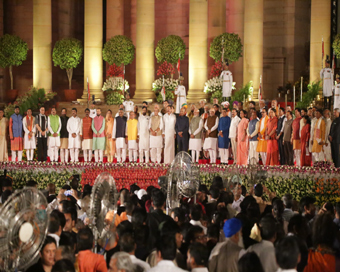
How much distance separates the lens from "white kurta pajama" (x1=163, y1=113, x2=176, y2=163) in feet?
72.4

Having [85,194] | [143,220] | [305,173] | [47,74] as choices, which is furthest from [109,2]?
[143,220]

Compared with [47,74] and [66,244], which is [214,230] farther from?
[47,74]

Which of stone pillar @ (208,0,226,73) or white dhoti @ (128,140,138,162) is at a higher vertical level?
stone pillar @ (208,0,226,73)

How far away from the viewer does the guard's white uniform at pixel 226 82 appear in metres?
26.4

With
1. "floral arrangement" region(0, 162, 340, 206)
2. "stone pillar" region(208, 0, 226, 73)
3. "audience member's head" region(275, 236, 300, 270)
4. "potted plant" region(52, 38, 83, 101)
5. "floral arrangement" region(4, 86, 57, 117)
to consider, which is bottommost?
"floral arrangement" region(0, 162, 340, 206)

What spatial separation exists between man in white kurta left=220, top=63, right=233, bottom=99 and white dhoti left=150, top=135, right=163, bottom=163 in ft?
18.3

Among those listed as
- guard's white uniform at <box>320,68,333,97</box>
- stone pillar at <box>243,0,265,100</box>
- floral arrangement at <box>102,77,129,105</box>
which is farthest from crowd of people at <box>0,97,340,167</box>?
stone pillar at <box>243,0,265,100</box>

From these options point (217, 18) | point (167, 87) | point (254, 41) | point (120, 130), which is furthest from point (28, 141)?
point (217, 18)

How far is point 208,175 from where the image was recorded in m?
17.4

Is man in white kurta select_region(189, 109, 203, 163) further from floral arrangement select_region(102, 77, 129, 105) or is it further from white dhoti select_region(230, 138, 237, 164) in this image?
floral arrangement select_region(102, 77, 129, 105)

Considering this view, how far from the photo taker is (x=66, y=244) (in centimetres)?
779

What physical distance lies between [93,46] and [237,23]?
7495 mm

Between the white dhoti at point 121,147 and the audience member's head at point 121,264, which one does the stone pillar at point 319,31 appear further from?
the audience member's head at point 121,264

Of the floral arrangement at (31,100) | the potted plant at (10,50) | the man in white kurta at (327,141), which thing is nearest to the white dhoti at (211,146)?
the man in white kurta at (327,141)
